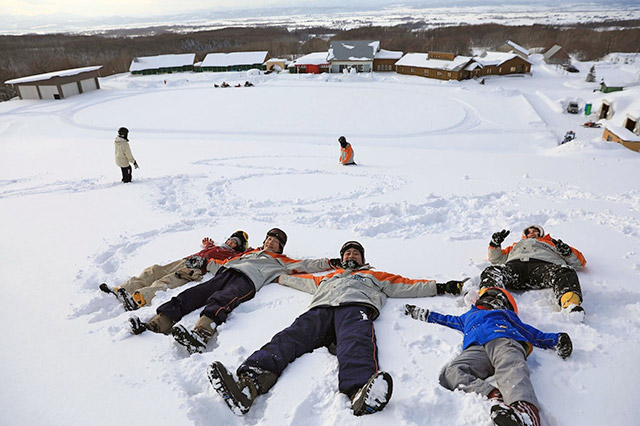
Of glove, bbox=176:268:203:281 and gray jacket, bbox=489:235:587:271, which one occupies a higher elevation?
glove, bbox=176:268:203:281

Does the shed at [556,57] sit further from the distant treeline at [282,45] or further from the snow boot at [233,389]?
the snow boot at [233,389]

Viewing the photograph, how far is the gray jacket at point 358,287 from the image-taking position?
11.7 feet

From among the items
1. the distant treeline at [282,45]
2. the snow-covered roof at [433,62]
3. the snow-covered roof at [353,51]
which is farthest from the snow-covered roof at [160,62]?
the snow-covered roof at [433,62]

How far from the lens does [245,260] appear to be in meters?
4.45

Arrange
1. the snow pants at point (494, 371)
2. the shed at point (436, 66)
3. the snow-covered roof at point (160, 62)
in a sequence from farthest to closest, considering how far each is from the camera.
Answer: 1. the snow-covered roof at point (160, 62)
2. the shed at point (436, 66)
3. the snow pants at point (494, 371)

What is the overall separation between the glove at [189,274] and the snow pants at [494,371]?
2995mm

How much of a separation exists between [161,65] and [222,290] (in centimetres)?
5101

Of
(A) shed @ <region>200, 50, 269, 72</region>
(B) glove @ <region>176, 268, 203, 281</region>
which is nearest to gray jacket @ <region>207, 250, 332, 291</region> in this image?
(B) glove @ <region>176, 268, 203, 281</region>

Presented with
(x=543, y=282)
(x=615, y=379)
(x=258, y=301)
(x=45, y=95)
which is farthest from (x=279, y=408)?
(x=45, y=95)

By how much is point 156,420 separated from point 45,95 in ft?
124

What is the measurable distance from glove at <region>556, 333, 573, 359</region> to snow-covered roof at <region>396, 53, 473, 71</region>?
1478 inches

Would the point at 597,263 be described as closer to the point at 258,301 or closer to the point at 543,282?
the point at 543,282

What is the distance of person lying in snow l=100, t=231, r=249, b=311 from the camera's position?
3.99m

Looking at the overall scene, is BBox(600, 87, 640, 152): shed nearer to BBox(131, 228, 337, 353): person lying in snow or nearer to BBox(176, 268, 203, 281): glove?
BBox(131, 228, 337, 353): person lying in snow
